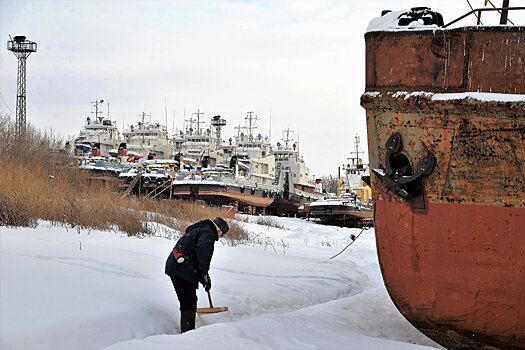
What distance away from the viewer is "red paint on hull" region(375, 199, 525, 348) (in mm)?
4500

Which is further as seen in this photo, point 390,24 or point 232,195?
point 232,195

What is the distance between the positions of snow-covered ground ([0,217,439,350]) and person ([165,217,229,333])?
0.81ft

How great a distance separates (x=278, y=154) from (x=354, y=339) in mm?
48089

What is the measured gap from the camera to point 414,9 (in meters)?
5.20

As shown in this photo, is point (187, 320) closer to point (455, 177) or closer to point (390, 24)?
point (455, 177)

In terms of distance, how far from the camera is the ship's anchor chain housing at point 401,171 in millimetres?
4844

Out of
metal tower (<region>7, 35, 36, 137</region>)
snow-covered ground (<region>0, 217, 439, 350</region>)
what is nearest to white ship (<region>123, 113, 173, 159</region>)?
metal tower (<region>7, 35, 36, 137</region>)

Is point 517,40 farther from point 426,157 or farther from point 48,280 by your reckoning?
point 48,280

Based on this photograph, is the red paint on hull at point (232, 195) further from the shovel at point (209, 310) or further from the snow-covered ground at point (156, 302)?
the shovel at point (209, 310)

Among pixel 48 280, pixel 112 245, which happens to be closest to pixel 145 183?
pixel 112 245

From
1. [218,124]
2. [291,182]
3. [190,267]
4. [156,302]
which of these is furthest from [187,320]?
[218,124]

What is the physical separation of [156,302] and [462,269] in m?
3.05

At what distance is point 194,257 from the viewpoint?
526 centimetres

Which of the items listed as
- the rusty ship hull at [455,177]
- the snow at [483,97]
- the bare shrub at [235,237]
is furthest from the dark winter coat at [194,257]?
the bare shrub at [235,237]
